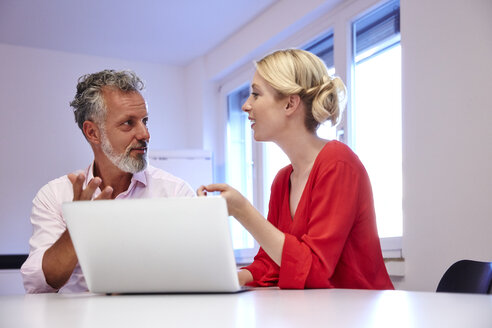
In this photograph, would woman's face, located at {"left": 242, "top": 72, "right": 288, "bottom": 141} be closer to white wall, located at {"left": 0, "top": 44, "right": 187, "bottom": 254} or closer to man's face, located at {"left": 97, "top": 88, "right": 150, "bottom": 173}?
man's face, located at {"left": 97, "top": 88, "right": 150, "bottom": 173}

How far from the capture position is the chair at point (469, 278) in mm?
1366

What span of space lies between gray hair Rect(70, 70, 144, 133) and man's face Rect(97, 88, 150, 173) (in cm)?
2

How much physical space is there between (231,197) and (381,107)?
2.58 metres

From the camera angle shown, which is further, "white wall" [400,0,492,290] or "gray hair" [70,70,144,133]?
"white wall" [400,0,492,290]

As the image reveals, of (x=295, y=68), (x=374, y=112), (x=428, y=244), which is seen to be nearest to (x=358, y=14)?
(x=374, y=112)

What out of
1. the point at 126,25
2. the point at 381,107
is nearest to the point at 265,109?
the point at 381,107

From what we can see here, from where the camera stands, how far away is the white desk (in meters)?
0.70

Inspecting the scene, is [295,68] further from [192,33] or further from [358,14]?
[192,33]

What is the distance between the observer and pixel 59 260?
1680 mm

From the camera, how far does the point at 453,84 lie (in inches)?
115

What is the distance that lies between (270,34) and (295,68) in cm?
314

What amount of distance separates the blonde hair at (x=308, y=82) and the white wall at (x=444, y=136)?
1.24 metres

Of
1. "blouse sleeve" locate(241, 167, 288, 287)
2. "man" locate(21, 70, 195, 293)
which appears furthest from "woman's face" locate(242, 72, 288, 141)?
"man" locate(21, 70, 195, 293)

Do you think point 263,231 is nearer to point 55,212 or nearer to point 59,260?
point 59,260
